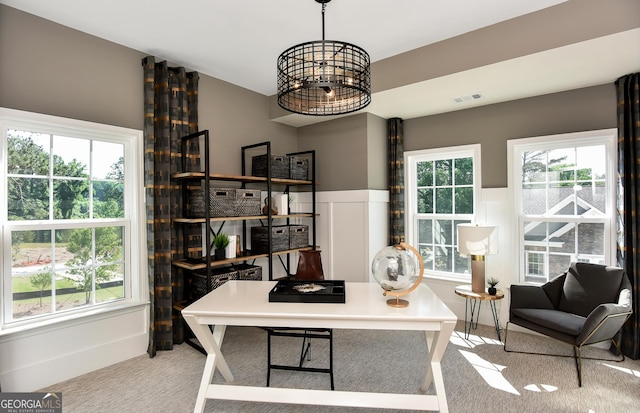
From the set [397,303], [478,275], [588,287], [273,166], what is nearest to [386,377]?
[397,303]

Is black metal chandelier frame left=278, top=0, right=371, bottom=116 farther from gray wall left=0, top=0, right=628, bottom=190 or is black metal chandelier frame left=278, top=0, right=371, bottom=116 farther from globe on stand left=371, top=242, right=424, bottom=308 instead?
gray wall left=0, top=0, right=628, bottom=190

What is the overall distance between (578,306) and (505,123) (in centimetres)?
194

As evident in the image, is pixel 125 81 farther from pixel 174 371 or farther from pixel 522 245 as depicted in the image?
pixel 522 245

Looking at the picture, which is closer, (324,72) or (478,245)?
(324,72)

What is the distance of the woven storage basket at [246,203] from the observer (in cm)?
348

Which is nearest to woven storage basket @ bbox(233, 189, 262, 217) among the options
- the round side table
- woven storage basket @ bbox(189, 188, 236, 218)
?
woven storage basket @ bbox(189, 188, 236, 218)

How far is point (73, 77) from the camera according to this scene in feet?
9.05

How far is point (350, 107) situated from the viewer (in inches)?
94.7

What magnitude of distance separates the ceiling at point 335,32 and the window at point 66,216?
83cm

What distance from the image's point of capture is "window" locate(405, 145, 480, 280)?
4.09 meters

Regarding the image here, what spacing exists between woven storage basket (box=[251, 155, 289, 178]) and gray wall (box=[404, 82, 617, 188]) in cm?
162

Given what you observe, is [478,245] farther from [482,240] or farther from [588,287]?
[588,287]

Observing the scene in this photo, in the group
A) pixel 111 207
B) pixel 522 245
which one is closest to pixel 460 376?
pixel 522 245

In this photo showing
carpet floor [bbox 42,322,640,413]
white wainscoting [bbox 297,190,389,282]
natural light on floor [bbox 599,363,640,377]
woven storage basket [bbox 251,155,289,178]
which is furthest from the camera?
white wainscoting [bbox 297,190,389,282]
